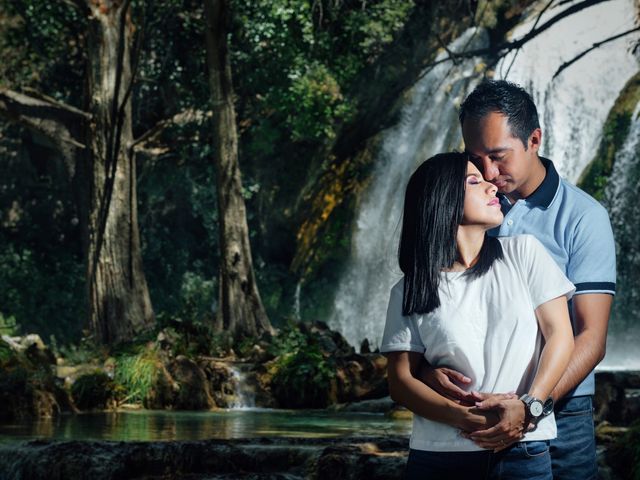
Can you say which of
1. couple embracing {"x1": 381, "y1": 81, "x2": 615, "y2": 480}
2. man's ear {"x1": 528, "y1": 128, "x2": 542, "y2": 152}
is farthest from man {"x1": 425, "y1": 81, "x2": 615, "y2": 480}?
couple embracing {"x1": 381, "y1": 81, "x2": 615, "y2": 480}

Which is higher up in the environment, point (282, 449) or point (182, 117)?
point (182, 117)

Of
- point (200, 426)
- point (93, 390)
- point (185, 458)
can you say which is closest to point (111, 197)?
point (93, 390)

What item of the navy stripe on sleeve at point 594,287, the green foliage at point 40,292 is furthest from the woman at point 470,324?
the green foliage at point 40,292

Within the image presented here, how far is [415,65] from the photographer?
25.9m

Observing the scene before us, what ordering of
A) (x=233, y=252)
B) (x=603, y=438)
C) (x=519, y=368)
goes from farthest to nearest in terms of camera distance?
1. (x=233, y=252)
2. (x=603, y=438)
3. (x=519, y=368)

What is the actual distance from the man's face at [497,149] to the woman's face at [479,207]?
1.26 ft

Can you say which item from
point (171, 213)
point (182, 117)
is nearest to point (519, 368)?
point (182, 117)

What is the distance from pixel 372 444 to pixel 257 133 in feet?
57.0

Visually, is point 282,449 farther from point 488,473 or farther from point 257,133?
point 257,133

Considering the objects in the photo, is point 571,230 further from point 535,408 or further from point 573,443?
point 535,408

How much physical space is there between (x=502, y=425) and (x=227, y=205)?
17.0 m

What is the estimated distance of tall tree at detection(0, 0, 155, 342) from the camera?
19391 mm

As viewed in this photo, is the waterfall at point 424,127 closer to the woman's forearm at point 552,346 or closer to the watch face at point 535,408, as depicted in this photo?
the woman's forearm at point 552,346

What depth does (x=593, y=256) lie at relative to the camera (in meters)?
3.56
